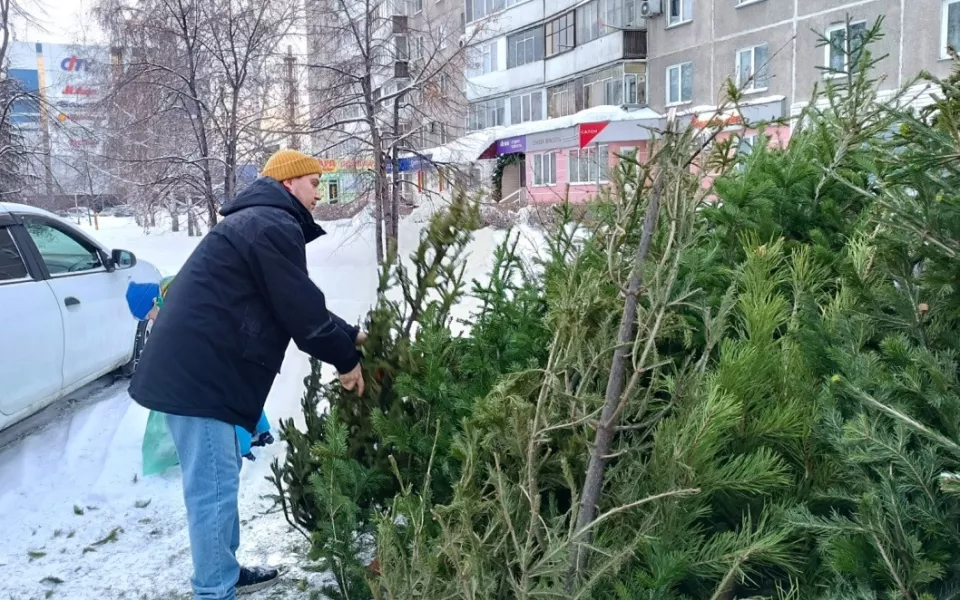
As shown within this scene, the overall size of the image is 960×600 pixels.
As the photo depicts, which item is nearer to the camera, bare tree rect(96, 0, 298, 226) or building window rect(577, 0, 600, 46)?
bare tree rect(96, 0, 298, 226)

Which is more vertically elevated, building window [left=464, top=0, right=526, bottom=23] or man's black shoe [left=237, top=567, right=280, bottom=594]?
building window [left=464, top=0, right=526, bottom=23]

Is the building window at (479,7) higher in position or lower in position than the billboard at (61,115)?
higher

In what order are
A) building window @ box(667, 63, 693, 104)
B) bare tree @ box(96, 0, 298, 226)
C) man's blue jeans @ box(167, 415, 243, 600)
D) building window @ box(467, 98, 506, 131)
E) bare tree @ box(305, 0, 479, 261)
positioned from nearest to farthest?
man's blue jeans @ box(167, 415, 243, 600), bare tree @ box(96, 0, 298, 226), bare tree @ box(305, 0, 479, 261), building window @ box(667, 63, 693, 104), building window @ box(467, 98, 506, 131)

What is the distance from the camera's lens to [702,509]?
1.74 m

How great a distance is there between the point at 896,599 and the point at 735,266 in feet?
5.06

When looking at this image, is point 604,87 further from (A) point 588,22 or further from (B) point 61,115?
(B) point 61,115

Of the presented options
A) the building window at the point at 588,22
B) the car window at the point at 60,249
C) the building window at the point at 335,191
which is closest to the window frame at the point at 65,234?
the car window at the point at 60,249

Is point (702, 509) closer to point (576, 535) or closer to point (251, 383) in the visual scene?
point (576, 535)

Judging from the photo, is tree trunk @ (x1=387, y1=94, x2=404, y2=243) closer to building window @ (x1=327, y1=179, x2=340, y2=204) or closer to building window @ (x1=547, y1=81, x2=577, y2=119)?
building window @ (x1=327, y1=179, x2=340, y2=204)

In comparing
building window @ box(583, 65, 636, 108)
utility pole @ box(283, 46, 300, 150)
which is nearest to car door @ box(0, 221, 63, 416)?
utility pole @ box(283, 46, 300, 150)

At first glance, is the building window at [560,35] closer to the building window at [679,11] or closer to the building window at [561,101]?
the building window at [561,101]

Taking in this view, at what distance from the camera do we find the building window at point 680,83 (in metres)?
25.6

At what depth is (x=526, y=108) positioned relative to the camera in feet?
110

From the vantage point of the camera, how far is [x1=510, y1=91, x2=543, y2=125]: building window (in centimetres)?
3269
